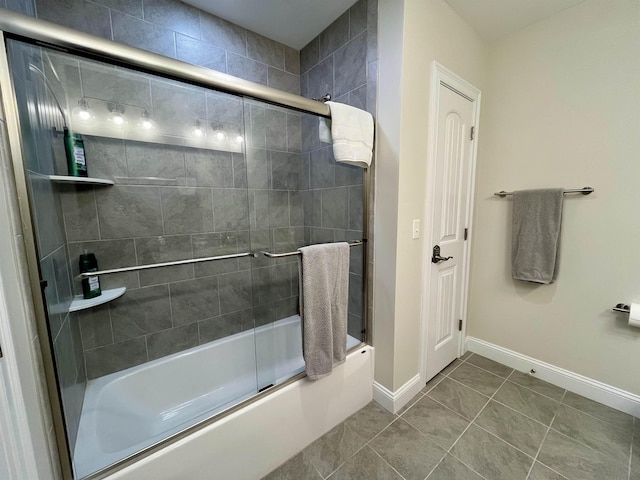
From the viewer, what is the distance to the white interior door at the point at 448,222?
1.61 m

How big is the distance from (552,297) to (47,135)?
3.05m

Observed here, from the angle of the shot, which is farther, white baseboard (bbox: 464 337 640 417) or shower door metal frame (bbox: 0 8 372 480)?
white baseboard (bbox: 464 337 640 417)

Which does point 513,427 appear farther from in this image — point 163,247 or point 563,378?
point 163,247

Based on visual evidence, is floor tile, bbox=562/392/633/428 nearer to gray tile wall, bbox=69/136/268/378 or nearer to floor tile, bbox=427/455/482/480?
floor tile, bbox=427/455/482/480

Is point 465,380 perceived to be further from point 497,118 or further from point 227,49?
point 227,49

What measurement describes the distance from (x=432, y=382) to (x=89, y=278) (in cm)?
230

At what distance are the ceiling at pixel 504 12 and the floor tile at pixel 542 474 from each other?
254 centimetres

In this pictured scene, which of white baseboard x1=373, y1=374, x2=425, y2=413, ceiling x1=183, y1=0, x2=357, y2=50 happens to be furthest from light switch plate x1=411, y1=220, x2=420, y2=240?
ceiling x1=183, y1=0, x2=357, y2=50

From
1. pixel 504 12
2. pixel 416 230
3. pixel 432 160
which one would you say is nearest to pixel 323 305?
pixel 416 230

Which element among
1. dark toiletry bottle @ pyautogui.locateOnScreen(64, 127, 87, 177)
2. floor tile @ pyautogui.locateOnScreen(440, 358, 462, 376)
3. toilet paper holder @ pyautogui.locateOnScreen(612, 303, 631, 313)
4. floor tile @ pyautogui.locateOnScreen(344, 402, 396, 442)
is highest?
dark toiletry bottle @ pyautogui.locateOnScreen(64, 127, 87, 177)

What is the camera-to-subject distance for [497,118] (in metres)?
1.87

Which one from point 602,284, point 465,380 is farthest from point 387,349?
point 602,284

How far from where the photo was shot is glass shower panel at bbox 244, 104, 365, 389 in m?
1.56

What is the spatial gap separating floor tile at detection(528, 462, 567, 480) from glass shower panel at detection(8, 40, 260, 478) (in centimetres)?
147
